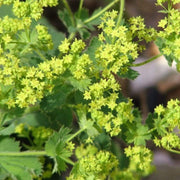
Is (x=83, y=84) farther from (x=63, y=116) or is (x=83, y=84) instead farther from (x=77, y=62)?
(x=63, y=116)

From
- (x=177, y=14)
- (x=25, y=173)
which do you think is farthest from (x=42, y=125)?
(x=177, y=14)

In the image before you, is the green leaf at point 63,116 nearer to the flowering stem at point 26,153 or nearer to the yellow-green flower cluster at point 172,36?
the flowering stem at point 26,153

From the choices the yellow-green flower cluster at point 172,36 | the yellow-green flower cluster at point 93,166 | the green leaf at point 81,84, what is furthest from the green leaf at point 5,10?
the yellow-green flower cluster at point 93,166

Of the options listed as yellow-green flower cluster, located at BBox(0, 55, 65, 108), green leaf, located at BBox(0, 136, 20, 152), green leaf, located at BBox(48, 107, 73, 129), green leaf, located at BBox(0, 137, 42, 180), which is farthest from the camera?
green leaf, located at BBox(48, 107, 73, 129)

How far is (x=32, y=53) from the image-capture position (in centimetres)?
273

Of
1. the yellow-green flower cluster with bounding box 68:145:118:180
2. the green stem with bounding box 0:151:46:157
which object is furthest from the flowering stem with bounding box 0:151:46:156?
the yellow-green flower cluster with bounding box 68:145:118:180

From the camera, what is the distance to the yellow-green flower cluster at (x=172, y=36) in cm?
235

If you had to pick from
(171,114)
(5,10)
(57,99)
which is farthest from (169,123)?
(5,10)

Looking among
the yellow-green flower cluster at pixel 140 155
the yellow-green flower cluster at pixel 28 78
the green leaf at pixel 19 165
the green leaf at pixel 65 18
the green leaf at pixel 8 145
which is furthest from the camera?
the green leaf at pixel 65 18

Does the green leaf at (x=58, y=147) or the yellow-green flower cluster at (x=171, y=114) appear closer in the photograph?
the yellow-green flower cluster at (x=171, y=114)

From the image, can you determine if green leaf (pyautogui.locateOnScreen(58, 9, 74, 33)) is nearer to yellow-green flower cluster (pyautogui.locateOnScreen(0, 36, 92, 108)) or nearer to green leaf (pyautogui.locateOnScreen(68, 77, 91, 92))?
yellow-green flower cluster (pyautogui.locateOnScreen(0, 36, 92, 108))

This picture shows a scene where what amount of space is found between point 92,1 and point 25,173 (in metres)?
2.58

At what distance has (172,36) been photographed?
2414 mm

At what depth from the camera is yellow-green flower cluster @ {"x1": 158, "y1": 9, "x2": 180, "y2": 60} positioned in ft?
7.71
